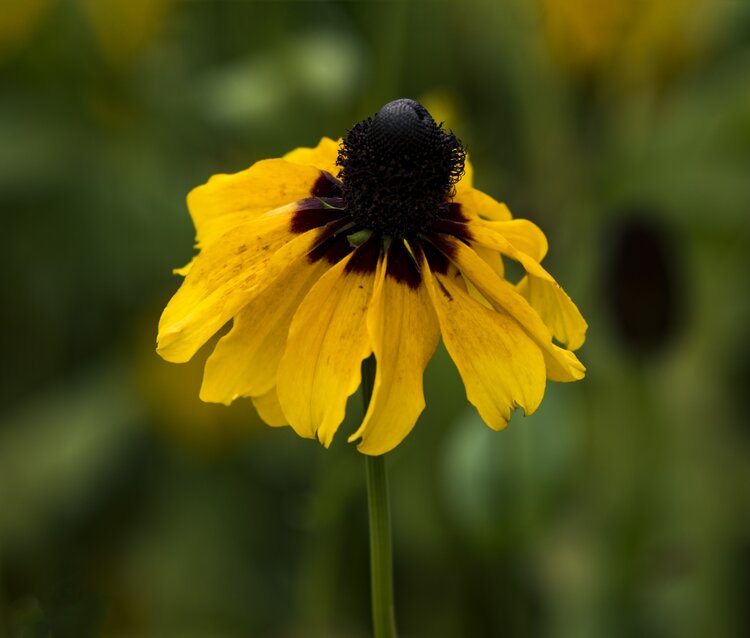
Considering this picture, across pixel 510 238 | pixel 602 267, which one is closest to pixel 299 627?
pixel 602 267

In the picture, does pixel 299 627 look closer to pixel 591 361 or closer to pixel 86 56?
pixel 591 361

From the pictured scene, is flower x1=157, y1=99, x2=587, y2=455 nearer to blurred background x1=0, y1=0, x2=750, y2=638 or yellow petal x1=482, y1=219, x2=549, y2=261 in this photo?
yellow petal x1=482, y1=219, x2=549, y2=261

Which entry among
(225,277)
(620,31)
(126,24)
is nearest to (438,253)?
(225,277)

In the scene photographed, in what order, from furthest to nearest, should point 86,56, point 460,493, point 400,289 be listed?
point 86,56 → point 460,493 → point 400,289

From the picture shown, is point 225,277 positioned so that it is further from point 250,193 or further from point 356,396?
point 356,396

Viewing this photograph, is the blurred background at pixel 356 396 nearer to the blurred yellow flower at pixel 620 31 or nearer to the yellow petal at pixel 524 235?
→ the blurred yellow flower at pixel 620 31

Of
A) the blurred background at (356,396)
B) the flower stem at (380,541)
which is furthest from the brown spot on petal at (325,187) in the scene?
the blurred background at (356,396)

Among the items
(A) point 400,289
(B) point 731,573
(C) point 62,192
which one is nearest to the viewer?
(A) point 400,289

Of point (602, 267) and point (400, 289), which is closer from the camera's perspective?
point (400, 289)
